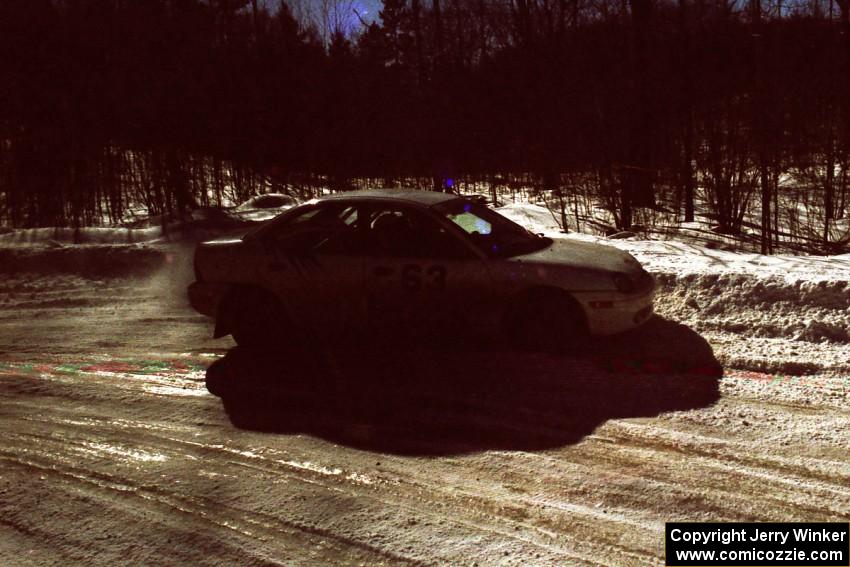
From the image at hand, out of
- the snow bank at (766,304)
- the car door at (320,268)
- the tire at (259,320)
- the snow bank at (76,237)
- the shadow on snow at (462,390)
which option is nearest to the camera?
the shadow on snow at (462,390)

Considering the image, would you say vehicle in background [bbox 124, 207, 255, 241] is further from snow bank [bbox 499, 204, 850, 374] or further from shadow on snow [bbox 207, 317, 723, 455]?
snow bank [bbox 499, 204, 850, 374]

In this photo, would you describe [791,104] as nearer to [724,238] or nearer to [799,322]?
[724,238]

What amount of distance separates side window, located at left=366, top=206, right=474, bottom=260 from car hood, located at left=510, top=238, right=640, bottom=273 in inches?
23.5

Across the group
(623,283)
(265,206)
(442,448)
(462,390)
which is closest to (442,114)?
(265,206)

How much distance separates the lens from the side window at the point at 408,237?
20.9ft

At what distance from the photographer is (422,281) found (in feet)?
20.9

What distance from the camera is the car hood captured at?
20.5 ft

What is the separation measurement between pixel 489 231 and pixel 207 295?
275 centimetres

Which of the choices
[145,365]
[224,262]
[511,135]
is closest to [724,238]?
[224,262]

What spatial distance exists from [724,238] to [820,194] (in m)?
1.47

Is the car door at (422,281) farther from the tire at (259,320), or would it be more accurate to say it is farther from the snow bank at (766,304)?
the snow bank at (766,304)

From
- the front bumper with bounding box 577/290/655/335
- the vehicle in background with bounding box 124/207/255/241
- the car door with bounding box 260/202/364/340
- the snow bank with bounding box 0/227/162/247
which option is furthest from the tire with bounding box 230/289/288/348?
the snow bank with bounding box 0/227/162/247

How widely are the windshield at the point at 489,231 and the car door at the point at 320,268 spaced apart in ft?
3.02

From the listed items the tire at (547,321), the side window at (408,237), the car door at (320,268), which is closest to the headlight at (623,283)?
the tire at (547,321)
